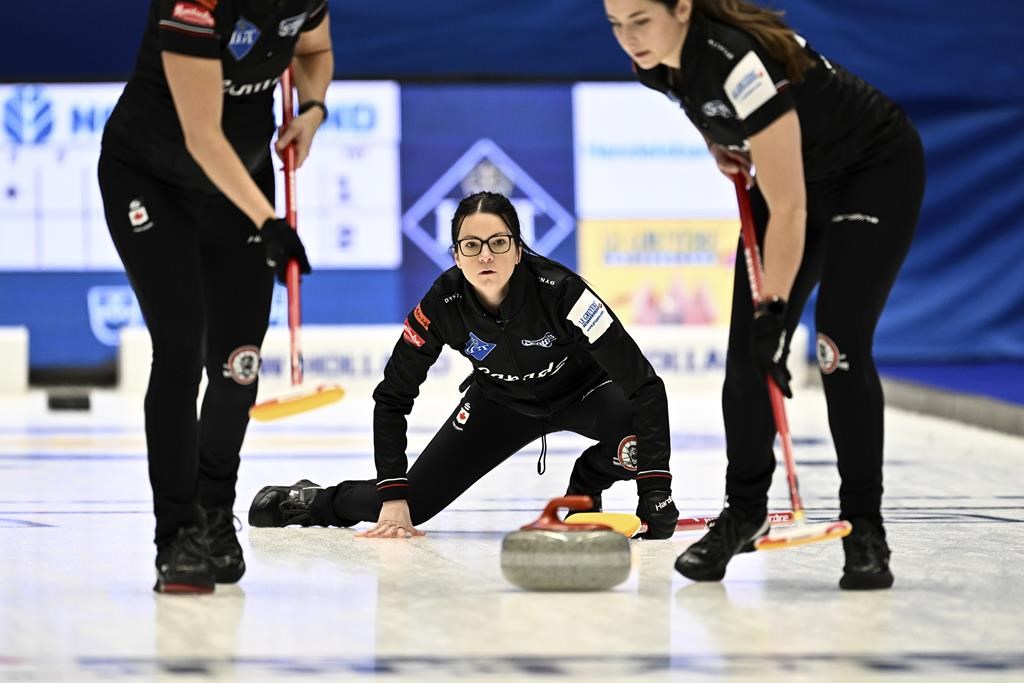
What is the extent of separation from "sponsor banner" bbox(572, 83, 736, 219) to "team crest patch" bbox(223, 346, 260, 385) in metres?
6.60

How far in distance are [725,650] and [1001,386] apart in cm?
635

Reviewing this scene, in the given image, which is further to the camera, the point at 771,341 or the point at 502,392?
the point at 502,392

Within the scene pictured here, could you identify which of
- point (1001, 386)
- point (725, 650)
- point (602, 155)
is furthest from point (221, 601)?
point (602, 155)

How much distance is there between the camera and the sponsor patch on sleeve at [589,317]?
3.60 m

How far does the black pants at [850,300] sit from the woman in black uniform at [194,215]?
885 mm

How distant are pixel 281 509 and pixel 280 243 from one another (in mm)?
1365

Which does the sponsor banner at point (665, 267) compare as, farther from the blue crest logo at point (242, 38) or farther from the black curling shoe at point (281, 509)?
the blue crest logo at point (242, 38)

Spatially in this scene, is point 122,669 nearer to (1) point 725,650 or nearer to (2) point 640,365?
(1) point 725,650

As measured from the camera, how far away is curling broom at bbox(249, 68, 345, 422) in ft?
9.12

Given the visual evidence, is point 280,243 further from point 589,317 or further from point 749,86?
point 589,317

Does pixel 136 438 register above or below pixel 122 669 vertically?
below

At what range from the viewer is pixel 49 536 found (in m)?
3.74

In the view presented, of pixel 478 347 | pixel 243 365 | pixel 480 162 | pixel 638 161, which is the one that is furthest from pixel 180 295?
pixel 638 161

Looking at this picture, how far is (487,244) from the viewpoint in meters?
3.53
